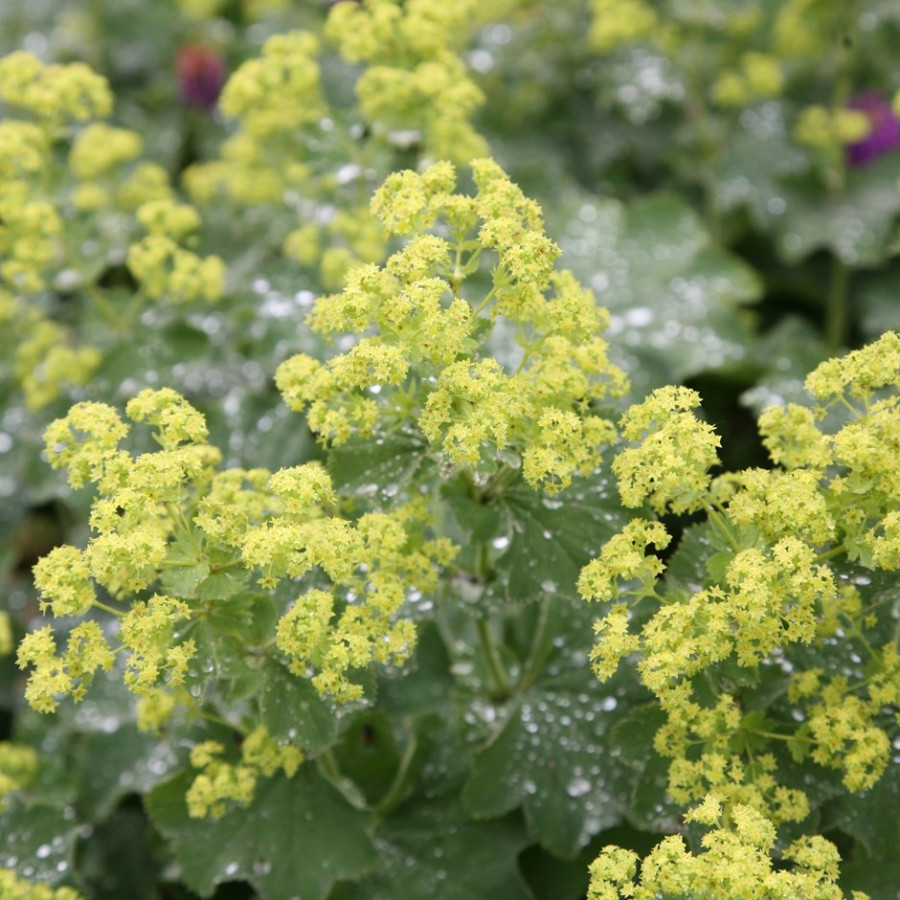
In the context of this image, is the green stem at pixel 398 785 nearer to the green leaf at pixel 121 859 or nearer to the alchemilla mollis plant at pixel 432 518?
the alchemilla mollis plant at pixel 432 518

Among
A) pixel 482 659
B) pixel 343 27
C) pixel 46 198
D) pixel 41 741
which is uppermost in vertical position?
pixel 343 27

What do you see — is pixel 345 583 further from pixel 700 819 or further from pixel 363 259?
pixel 363 259

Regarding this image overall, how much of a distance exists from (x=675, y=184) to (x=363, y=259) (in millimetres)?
1754

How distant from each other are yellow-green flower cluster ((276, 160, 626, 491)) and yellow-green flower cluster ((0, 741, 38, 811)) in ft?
4.32

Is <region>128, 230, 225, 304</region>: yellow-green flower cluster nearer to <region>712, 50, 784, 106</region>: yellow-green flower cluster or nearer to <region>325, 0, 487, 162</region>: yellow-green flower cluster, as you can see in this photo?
<region>325, 0, 487, 162</region>: yellow-green flower cluster

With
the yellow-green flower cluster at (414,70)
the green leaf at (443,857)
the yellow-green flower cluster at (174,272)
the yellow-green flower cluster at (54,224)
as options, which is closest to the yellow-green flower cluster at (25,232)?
the yellow-green flower cluster at (54,224)

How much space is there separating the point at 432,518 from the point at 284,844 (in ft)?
2.48

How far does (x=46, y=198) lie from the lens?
310cm

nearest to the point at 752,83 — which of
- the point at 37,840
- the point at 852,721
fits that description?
the point at 852,721

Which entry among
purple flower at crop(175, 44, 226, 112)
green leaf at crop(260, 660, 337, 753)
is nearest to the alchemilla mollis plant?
green leaf at crop(260, 660, 337, 753)

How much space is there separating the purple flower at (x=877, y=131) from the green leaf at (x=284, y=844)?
9.98 feet

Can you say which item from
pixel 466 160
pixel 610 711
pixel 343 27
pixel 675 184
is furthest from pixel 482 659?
pixel 675 184

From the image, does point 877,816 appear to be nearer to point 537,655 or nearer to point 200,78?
point 537,655

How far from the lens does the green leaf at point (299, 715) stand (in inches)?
80.7
